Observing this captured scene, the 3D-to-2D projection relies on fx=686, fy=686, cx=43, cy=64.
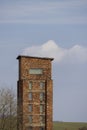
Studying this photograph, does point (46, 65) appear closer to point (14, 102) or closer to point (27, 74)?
point (27, 74)

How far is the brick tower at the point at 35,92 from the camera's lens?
140950 mm

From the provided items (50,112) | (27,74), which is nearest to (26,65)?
(27,74)

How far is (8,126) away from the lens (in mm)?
132875

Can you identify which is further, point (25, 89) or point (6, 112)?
point (25, 89)

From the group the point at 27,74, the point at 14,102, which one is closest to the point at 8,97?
the point at 14,102

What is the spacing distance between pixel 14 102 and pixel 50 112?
1150 centimetres

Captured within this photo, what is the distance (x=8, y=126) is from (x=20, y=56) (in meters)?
17.7

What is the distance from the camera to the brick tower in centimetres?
14095

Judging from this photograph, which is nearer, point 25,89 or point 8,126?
point 8,126

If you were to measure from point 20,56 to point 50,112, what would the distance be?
13301mm

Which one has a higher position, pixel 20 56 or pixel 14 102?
pixel 20 56

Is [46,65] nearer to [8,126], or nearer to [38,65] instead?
[38,65]

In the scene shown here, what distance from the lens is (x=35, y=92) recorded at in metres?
142

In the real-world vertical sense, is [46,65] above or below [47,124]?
above
